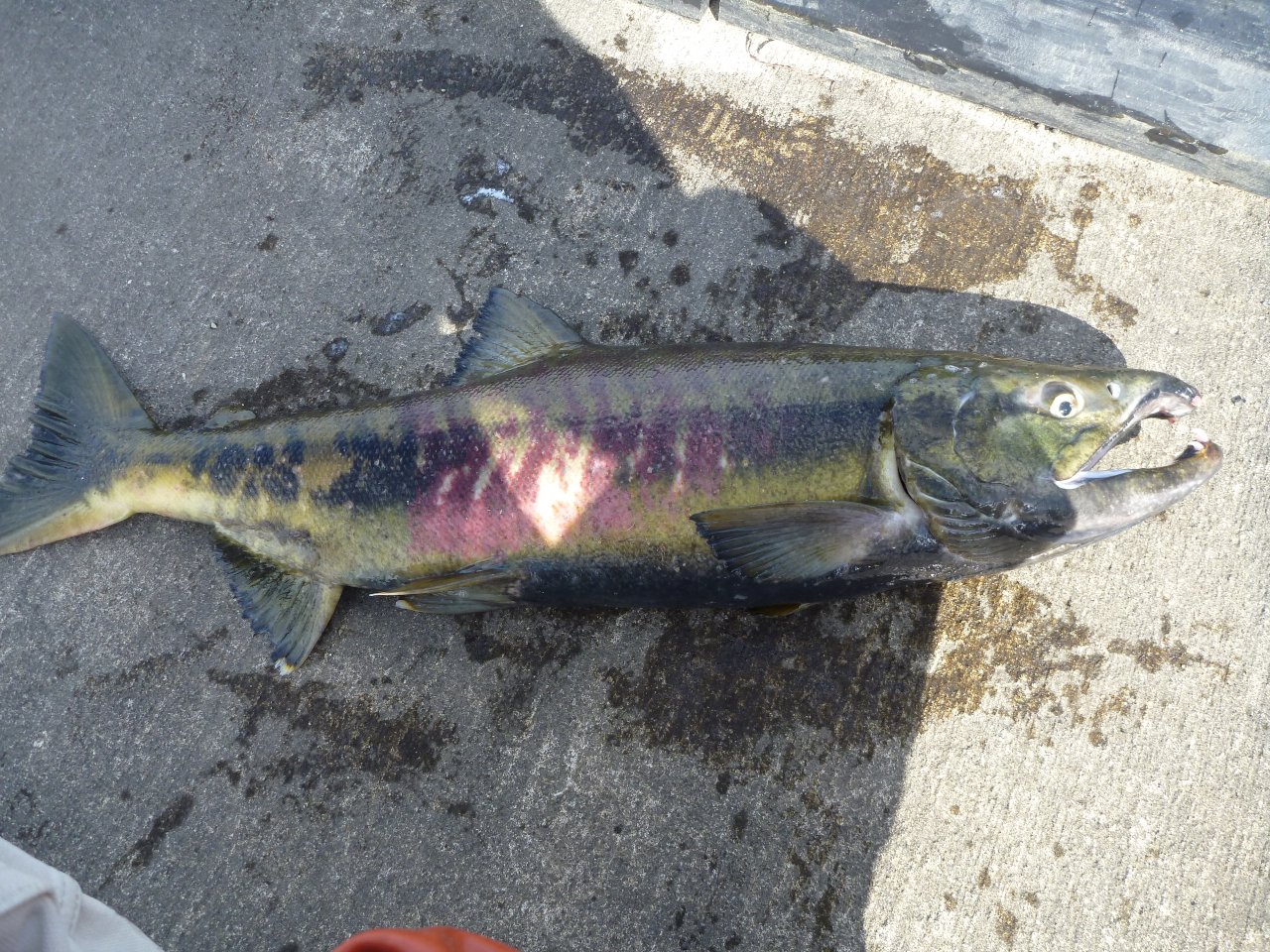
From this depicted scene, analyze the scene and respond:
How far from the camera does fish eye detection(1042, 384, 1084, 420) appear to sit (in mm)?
2697

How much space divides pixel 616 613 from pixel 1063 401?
1.79 metres

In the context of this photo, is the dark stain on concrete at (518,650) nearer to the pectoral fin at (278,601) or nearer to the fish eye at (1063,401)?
the pectoral fin at (278,601)

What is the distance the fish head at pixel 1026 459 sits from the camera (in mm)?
2654

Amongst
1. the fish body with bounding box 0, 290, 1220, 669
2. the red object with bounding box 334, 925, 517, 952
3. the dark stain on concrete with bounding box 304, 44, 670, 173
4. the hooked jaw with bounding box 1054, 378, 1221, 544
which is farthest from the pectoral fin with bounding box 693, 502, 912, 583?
the dark stain on concrete with bounding box 304, 44, 670, 173

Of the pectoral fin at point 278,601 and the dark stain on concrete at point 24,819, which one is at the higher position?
the pectoral fin at point 278,601

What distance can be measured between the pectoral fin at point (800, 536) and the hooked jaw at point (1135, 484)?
557 mm

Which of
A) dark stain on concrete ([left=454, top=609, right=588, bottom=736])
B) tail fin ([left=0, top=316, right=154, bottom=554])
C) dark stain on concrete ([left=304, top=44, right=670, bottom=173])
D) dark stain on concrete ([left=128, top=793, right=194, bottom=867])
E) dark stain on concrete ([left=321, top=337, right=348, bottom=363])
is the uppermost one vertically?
dark stain on concrete ([left=304, top=44, right=670, bottom=173])

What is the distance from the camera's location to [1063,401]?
8.84 feet

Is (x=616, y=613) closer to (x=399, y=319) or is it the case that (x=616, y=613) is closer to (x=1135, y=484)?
(x=399, y=319)

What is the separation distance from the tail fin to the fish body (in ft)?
1.68

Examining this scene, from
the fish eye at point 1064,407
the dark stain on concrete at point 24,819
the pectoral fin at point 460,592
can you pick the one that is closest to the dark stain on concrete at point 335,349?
the pectoral fin at point 460,592

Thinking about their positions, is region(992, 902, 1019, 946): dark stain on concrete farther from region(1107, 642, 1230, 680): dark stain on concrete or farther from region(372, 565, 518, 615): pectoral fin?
region(372, 565, 518, 615): pectoral fin

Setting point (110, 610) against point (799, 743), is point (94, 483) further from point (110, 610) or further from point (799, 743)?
point (799, 743)

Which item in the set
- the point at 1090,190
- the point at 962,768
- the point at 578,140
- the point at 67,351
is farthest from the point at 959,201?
the point at 67,351
